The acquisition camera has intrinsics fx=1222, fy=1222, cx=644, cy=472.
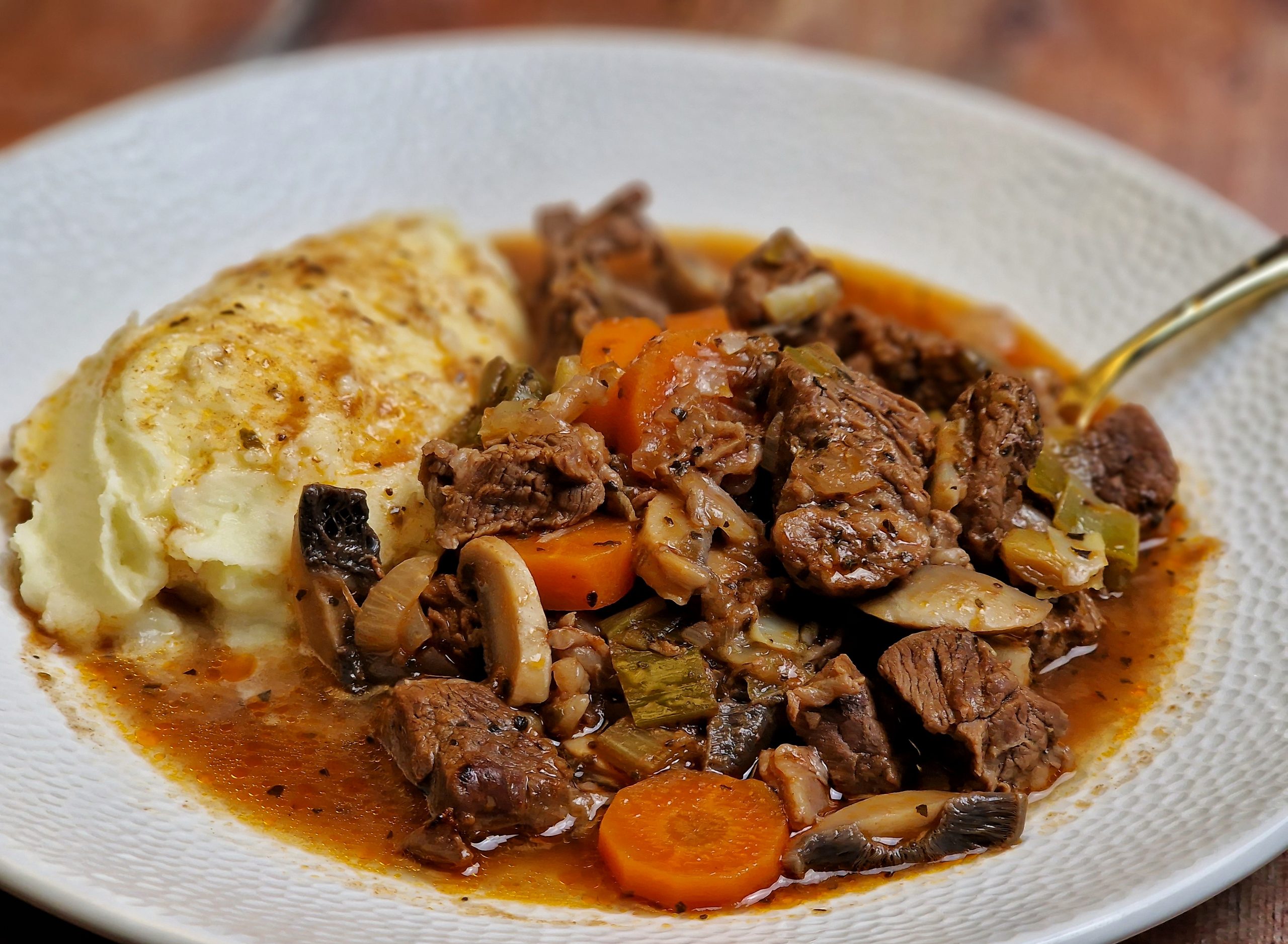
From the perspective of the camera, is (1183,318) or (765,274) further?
(1183,318)

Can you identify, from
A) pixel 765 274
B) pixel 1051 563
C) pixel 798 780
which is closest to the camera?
pixel 798 780

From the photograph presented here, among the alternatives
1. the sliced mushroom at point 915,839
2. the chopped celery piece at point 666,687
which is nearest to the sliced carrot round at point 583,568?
the chopped celery piece at point 666,687

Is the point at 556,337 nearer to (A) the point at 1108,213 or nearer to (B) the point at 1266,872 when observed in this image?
(A) the point at 1108,213

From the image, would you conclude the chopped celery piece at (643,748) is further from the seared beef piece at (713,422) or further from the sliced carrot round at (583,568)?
the seared beef piece at (713,422)

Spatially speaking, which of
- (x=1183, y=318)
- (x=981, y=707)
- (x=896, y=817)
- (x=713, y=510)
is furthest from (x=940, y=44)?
(x=896, y=817)

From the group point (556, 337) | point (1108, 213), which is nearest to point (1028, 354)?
point (1108, 213)

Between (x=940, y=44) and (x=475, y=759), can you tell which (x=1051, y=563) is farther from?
(x=940, y=44)
